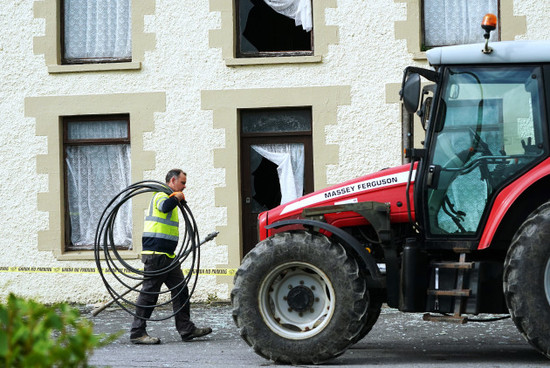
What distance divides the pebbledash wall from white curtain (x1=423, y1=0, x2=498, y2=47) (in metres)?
0.26

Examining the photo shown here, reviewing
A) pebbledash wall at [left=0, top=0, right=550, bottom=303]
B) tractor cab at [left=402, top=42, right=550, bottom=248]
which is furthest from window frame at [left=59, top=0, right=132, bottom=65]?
tractor cab at [left=402, top=42, right=550, bottom=248]

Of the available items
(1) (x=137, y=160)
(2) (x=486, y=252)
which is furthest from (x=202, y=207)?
(2) (x=486, y=252)

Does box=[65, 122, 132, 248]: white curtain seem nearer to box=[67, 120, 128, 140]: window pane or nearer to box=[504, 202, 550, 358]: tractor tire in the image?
box=[67, 120, 128, 140]: window pane

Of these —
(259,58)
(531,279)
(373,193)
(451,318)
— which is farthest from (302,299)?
(259,58)

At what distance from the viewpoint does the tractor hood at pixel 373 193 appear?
25.1ft

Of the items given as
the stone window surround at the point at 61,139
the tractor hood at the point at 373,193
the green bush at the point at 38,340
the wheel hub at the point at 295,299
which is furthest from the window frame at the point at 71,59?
the green bush at the point at 38,340

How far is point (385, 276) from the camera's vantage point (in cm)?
746

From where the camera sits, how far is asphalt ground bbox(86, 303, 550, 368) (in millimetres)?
7570

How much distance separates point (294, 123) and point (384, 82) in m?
1.32

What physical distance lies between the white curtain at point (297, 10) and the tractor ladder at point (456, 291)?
6073 millimetres

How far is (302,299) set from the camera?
24.4 feet

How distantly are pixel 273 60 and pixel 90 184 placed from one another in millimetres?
3064

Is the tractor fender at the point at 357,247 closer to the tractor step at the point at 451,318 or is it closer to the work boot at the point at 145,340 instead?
the tractor step at the point at 451,318

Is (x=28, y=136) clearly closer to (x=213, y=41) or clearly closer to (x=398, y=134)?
(x=213, y=41)
